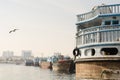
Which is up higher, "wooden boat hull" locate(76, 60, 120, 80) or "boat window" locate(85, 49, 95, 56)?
"boat window" locate(85, 49, 95, 56)

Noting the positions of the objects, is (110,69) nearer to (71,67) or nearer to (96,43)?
(96,43)

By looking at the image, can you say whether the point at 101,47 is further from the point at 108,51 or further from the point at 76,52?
the point at 76,52

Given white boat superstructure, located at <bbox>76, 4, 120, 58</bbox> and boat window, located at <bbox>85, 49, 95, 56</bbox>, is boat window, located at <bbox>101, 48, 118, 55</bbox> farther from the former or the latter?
boat window, located at <bbox>85, 49, 95, 56</bbox>

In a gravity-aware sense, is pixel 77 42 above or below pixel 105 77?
above

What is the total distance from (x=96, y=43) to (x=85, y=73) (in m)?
2.64

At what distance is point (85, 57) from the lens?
76.6ft

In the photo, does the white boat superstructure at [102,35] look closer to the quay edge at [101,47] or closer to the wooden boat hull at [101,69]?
the quay edge at [101,47]

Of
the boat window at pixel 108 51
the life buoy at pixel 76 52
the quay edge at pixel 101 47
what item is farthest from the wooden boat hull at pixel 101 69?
the life buoy at pixel 76 52

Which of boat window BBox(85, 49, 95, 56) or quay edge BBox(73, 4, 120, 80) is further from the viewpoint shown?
boat window BBox(85, 49, 95, 56)

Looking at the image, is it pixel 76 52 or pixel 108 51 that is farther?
pixel 76 52

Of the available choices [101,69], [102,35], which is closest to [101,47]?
[102,35]

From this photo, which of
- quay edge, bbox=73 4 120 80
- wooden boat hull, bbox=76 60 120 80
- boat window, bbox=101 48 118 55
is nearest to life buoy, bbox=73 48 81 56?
quay edge, bbox=73 4 120 80

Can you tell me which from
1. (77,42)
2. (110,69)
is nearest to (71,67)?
(77,42)

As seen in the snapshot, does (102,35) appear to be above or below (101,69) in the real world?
above
